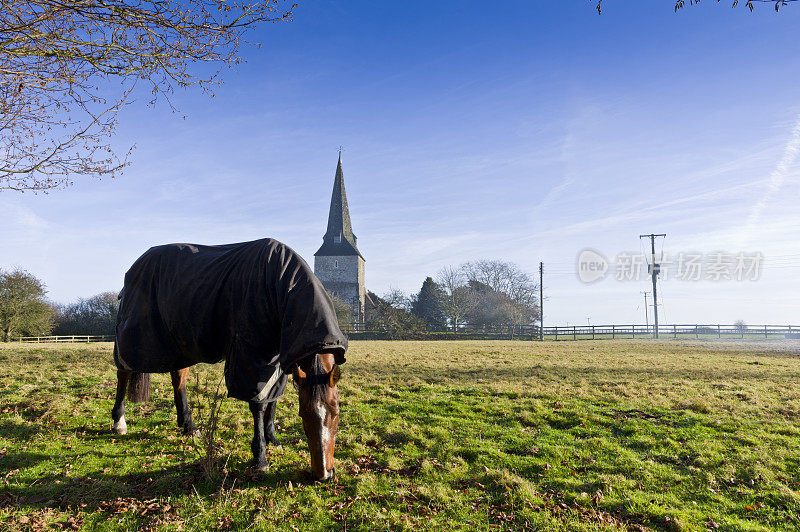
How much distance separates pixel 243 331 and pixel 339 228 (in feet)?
209

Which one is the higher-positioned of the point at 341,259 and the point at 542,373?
the point at 341,259

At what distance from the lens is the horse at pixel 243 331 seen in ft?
12.4

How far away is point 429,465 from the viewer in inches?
181

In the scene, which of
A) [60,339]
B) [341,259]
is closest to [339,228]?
[341,259]

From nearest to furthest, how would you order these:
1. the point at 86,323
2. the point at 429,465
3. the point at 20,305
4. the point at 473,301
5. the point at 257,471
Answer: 1. the point at 257,471
2. the point at 429,465
3. the point at 20,305
4. the point at 86,323
5. the point at 473,301

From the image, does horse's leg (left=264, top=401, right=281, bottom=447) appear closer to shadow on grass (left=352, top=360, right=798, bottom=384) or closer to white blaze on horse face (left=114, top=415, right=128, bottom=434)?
white blaze on horse face (left=114, top=415, right=128, bottom=434)

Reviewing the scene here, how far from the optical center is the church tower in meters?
63.7

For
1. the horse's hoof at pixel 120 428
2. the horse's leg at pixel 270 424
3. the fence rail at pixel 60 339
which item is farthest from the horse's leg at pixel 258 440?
the fence rail at pixel 60 339

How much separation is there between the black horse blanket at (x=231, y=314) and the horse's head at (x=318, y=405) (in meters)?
0.16

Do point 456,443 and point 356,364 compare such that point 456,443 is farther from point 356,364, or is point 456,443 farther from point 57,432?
point 356,364

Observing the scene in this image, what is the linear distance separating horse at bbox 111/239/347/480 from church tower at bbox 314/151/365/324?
5603cm

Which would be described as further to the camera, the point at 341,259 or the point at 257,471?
the point at 341,259

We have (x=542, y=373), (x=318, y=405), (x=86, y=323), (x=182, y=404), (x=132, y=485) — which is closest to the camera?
(x=318, y=405)

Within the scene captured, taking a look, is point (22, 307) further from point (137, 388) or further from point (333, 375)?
point (333, 375)
